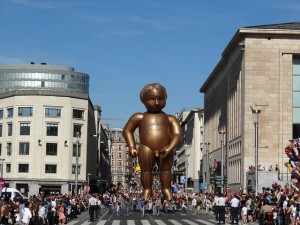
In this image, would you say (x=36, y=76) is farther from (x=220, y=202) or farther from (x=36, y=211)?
(x=36, y=211)

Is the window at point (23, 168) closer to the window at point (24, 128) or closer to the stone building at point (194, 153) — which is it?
the window at point (24, 128)

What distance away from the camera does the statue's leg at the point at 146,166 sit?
5109cm

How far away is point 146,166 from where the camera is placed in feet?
168

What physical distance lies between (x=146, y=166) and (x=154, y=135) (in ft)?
7.54

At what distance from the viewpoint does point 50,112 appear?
338ft

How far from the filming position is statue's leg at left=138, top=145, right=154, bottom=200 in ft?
168

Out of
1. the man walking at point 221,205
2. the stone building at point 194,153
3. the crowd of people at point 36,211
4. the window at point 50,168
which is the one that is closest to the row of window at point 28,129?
the window at point 50,168

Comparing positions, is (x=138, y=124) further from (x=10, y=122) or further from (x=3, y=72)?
(x=3, y=72)

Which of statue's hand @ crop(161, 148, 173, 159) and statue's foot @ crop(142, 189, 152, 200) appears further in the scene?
statue's foot @ crop(142, 189, 152, 200)

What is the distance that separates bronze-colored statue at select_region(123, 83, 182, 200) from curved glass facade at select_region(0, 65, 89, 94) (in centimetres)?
9101

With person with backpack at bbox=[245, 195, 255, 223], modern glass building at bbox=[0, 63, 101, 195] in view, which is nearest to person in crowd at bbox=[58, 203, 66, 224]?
person with backpack at bbox=[245, 195, 255, 223]

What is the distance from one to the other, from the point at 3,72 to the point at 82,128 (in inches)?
1984

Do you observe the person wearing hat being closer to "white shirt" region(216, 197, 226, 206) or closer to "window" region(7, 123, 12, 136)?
"white shirt" region(216, 197, 226, 206)

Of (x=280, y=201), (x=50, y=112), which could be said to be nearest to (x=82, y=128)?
(x=50, y=112)
